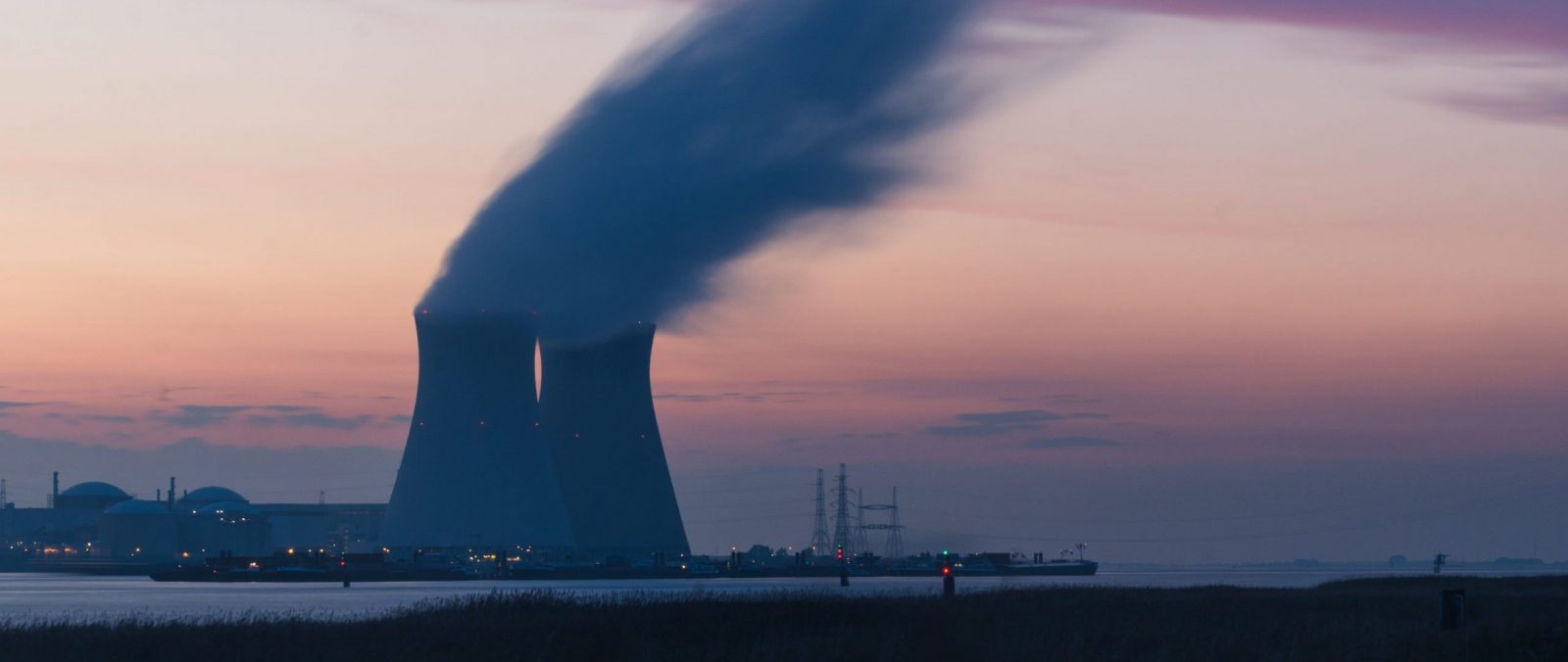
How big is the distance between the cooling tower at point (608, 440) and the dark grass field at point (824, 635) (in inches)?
1518

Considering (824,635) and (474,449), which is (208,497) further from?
(824,635)

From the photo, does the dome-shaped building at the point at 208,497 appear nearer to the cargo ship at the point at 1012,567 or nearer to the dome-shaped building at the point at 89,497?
the dome-shaped building at the point at 89,497

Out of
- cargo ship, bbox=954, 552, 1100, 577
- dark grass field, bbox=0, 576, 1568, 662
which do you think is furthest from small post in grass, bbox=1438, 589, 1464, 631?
cargo ship, bbox=954, 552, 1100, 577

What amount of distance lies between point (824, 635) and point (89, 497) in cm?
13736

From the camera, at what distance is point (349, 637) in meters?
24.0

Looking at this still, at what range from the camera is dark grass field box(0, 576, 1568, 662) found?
21969mm

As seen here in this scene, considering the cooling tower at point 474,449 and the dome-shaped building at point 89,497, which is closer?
the cooling tower at point 474,449

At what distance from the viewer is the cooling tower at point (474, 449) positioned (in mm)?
59188

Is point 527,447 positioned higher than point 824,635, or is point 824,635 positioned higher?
point 527,447

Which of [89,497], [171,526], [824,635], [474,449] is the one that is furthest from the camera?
[89,497]

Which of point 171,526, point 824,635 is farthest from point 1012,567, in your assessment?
point 824,635

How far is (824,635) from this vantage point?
25.0 metres

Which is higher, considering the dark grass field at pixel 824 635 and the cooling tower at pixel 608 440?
the cooling tower at pixel 608 440

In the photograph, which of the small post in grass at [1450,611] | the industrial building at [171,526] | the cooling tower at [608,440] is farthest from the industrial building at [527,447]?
the industrial building at [171,526]
